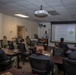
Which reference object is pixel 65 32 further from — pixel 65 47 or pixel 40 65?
pixel 40 65

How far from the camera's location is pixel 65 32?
9719 millimetres

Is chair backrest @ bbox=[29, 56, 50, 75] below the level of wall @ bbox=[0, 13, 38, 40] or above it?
below

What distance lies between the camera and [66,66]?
2.26 metres

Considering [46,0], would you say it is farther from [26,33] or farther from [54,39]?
[54,39]

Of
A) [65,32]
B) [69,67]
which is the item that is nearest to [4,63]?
[69,67]

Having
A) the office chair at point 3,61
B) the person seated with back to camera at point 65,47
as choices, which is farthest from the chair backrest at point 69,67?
the person seated with back to camera at point 65,47

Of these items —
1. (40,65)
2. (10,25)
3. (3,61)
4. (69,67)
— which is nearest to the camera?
(69,67)

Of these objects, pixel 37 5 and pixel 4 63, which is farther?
pixel 37 5

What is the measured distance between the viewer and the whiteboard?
942cm

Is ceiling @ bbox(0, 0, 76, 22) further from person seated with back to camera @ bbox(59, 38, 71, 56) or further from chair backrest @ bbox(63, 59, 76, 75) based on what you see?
chair backrest @ bbox(63, 59, 76, 75)

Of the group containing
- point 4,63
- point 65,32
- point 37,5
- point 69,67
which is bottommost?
point 4,63

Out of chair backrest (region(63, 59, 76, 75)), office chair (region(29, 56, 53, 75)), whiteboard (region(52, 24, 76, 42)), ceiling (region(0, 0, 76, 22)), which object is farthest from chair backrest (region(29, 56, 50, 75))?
whiteboard (region(52, 24, 76, 42))

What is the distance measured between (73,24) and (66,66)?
768cm

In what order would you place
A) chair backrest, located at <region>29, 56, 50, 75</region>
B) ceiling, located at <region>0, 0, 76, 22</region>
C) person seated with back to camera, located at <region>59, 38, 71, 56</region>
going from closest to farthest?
chair backrest, located at <region>29, 56, 50, 75</region>, ceiling, located at <region>0, 0, 76, 22</region>, person seated with back to camera, located at <region>59, 38, 71, 56</region>
